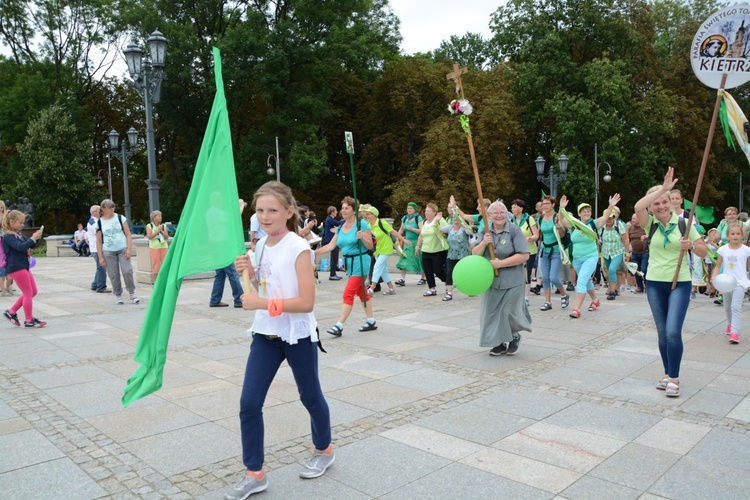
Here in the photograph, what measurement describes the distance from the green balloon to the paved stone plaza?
870 mm

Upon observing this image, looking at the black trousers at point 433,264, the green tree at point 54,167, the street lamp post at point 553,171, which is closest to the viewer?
the black trousers at point 433,264

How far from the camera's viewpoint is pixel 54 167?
1412 inches

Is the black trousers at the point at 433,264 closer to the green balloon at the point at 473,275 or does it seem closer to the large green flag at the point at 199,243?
the green balloon at the point at 473,275

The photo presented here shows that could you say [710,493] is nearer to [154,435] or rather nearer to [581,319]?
[154,435]

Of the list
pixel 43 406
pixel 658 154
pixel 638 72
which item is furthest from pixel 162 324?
pixel 638 72

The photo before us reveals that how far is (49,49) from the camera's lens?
39.2 metres

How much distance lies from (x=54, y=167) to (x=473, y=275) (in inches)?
1403

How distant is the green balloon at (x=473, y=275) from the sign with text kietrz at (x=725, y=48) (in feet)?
8.45

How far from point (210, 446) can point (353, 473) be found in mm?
1123

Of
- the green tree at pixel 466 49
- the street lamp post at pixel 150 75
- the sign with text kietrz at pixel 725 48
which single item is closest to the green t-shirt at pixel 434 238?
the street lamp post at pixel 150 75

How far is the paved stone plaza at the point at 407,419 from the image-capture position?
12.4 feet

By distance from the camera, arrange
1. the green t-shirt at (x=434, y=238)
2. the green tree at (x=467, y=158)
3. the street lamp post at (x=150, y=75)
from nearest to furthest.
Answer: the green t-shirt at (x=434, y=238) → the street lamp post at (x=150, y=75) → the green tree at (x=467, y=158)

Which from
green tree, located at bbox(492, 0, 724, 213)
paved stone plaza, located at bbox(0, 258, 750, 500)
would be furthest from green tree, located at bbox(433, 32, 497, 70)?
paved stone plaza, located at bbox(0, 258, 750, 500)

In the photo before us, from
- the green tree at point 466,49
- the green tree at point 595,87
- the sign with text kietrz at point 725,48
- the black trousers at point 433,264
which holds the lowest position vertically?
the black trousers at point 433,264
